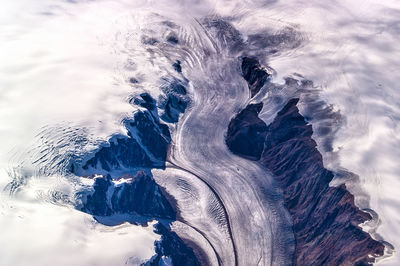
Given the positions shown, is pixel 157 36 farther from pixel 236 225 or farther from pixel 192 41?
pixel 236 225

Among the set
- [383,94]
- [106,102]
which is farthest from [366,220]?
[106,102]

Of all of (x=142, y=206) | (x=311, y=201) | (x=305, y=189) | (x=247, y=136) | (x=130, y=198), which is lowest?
(x=142, y=206)

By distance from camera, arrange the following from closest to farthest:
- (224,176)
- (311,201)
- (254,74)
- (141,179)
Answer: (311,201), (141,179), (224,176), (254,74)

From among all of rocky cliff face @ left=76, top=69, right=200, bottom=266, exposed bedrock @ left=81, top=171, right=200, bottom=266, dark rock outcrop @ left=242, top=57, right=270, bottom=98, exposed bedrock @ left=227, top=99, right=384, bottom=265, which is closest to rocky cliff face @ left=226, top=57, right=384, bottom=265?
exposed bedrock @ left=227, top=99, right=384, bottom=265

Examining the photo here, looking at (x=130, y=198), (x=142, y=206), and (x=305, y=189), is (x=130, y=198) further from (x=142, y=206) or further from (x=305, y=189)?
(x=305, y=189)

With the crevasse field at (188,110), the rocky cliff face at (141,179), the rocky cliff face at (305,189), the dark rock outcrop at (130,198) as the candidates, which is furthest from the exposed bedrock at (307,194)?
the dark rock outcrop at (130,198)

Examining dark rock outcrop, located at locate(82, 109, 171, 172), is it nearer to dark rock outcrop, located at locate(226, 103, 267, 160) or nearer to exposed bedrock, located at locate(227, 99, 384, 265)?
dark rock outcrop, located at locate(226, 103, 267, 160)

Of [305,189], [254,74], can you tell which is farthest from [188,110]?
[305,189]
